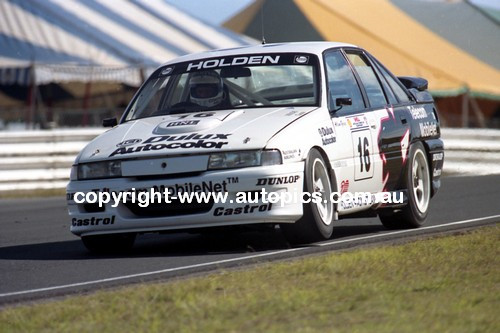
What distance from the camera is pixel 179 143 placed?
7605mm

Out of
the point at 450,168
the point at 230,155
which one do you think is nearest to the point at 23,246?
the point at 230,155

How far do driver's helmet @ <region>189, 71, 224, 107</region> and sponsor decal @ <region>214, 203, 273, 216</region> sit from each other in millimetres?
1226

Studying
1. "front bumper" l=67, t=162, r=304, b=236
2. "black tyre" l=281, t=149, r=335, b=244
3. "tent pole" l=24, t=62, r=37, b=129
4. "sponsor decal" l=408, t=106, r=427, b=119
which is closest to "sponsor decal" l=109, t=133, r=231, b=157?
"front bumper" l=67, t=162, r=304, b=236

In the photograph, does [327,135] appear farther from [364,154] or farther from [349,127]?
[364,154]

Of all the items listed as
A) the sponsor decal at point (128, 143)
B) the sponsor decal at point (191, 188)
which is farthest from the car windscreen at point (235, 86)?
the sponsor decal at point (191, 188)

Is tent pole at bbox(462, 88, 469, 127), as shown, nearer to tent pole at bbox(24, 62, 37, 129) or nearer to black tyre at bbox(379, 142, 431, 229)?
tent pole at bbox(24, 62, 37, 129)

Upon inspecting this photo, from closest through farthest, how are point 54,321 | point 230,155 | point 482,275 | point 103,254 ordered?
1. point 54,321
2. point 482,275
3. point 230,155
4. point 103,254

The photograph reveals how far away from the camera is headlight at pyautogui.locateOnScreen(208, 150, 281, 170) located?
7.43m

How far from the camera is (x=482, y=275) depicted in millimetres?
5938

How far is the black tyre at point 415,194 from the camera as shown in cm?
906

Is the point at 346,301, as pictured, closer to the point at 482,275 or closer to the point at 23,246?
the point at 482,275

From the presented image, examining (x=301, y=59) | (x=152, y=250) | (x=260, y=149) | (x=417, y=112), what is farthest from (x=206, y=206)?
(x=417, y=112)

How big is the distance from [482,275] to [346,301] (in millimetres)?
1045

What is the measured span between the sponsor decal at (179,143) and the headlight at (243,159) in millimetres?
78
